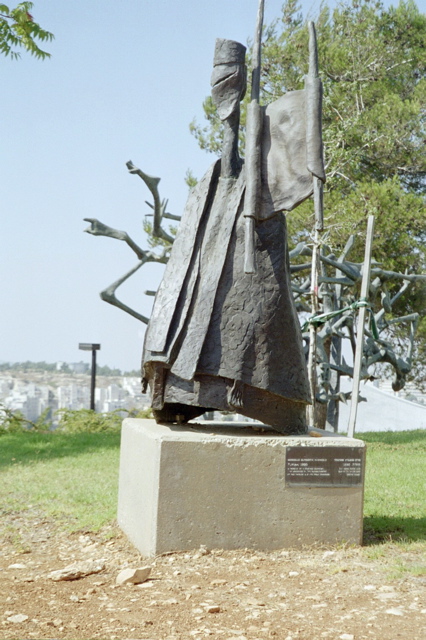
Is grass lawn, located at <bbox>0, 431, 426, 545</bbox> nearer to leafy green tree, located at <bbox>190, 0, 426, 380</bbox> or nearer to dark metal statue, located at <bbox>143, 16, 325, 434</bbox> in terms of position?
dark metal statue, located at <bbox>143, 16, 325, 434</bbox>

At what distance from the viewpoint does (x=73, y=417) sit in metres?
11.6

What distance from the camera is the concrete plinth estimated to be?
13.2 feet

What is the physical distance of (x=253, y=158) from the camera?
165 inches

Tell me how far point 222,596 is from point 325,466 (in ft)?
3.60

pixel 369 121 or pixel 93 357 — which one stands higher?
pixel 369 121

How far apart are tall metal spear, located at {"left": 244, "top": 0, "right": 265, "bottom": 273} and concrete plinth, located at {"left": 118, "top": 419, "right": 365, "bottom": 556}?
100cm

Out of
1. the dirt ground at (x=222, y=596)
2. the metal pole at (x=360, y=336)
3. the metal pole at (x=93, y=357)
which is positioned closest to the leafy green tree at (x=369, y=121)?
the metal pole at (x=93, y=357)

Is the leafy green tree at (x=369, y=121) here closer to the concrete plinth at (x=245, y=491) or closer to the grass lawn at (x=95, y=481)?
the grass lawn at (x=95, y=481)

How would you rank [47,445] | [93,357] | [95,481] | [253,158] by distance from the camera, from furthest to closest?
[93,357] → [47,445] → [95,481] → [253,158]

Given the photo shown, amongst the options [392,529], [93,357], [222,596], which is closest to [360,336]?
[392,529]

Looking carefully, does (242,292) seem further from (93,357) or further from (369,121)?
(369,121)

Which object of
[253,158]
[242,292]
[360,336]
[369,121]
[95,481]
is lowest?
[95,481]

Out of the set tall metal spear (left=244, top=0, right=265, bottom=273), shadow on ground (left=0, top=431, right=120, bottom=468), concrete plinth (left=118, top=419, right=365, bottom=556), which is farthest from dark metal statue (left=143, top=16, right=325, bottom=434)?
shadow on ground (left=0, top=431, right=120, bottom=468)

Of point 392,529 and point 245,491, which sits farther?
point 392,529
